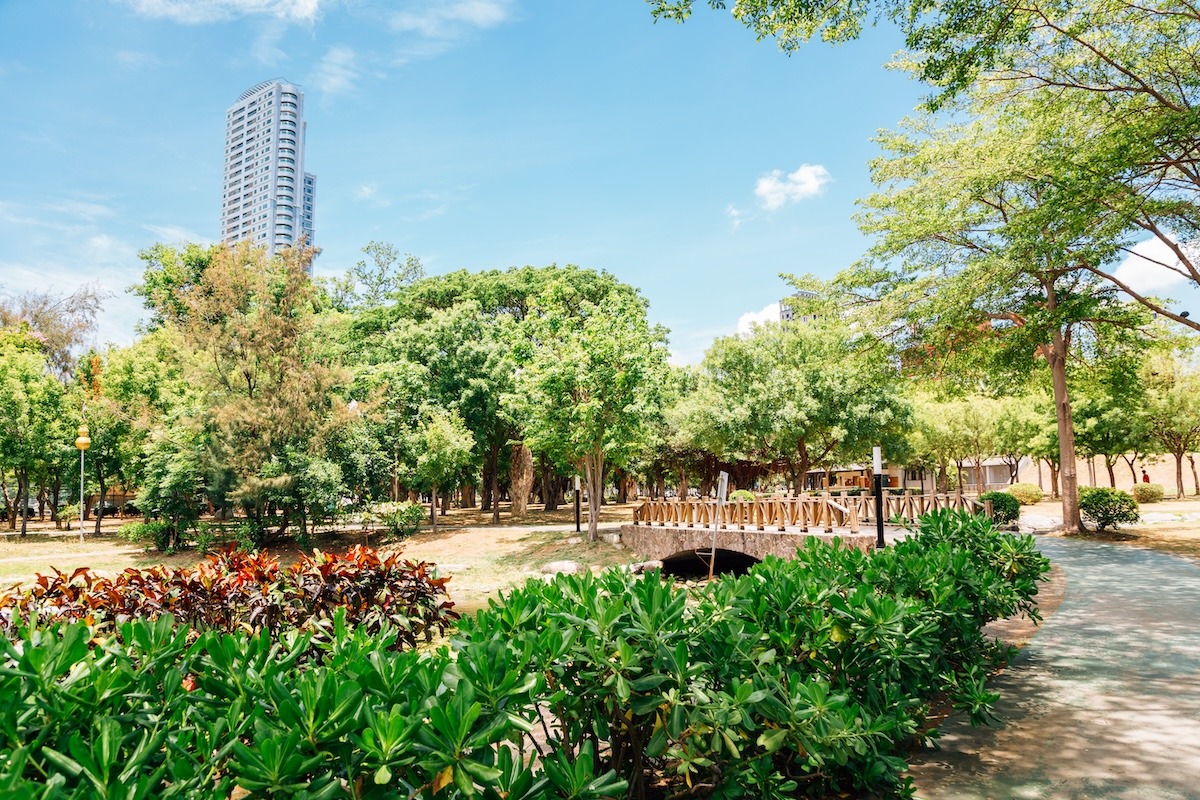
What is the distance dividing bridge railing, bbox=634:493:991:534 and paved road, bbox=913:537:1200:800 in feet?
17.2

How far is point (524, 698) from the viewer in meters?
2.34

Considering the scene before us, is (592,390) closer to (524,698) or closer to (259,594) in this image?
(259,594)

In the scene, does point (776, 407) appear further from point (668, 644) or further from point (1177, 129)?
point (668, 644)

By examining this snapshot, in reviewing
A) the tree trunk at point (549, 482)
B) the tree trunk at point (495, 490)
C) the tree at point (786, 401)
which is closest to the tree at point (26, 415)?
the tree trunk at point (495, 490)

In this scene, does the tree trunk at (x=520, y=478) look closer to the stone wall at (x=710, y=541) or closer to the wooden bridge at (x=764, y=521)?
the stone wall at (x=710, y=541)

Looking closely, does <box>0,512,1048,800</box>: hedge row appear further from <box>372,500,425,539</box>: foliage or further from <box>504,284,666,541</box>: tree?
<box>372,500,425,539</box>: foliage

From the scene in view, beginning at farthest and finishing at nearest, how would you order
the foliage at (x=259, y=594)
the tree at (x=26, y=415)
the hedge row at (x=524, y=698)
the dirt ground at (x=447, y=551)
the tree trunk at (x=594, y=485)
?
the tree at (x=26, y=415) < the tree trunk at (x=594, y=485) < the dirt ground at (x=447, y=551) < the foliage at (x=259, y=594) < the hedge row at (x=524, y=698)

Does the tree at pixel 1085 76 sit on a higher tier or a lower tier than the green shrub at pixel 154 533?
higher

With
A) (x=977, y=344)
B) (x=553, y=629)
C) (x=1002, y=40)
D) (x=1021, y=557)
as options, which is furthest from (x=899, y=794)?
(x=977, y=344)

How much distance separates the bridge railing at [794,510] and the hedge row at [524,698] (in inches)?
362

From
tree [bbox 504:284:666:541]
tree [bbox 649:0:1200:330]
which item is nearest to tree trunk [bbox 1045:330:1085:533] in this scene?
tree [bbox 649:0:1200:330]

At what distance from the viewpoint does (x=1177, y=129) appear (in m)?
10.6

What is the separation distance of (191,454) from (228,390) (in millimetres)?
2616

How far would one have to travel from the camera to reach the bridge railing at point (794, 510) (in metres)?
15.4
